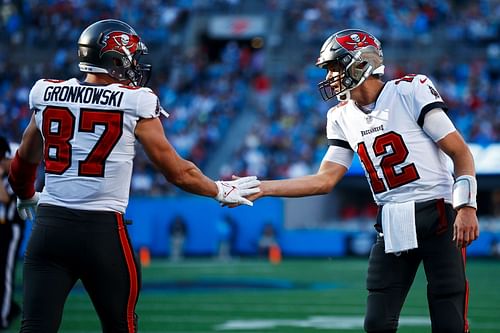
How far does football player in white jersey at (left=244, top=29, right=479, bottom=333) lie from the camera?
4445 mm

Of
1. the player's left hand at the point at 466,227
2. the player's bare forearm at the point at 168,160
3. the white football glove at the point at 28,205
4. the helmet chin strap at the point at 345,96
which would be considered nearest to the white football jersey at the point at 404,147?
the helmet chin strap at the point at 345,96

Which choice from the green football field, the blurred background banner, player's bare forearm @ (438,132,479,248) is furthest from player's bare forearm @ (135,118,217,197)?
the blurred background banner

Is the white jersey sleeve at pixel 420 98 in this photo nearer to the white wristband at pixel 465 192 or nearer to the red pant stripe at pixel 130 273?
the white wristband at pixel 465 192

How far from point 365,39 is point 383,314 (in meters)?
1.34

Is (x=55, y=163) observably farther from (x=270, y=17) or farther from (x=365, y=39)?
(x=270, y=17)

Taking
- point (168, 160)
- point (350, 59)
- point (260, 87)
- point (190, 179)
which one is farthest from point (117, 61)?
point (260, 87)

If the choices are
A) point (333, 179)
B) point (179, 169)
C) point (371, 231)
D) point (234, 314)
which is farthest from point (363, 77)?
point (371, 231)

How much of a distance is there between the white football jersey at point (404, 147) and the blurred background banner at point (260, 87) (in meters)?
11.3

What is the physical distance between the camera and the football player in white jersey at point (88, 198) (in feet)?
13.4

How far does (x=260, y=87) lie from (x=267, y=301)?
11.6 meters

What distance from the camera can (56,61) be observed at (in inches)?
902

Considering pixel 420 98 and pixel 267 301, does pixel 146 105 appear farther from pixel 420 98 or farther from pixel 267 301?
pixel 267 301

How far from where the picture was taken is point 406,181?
15.1 ft

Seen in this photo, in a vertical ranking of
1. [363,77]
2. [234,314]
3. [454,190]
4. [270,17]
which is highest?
[270,17]
